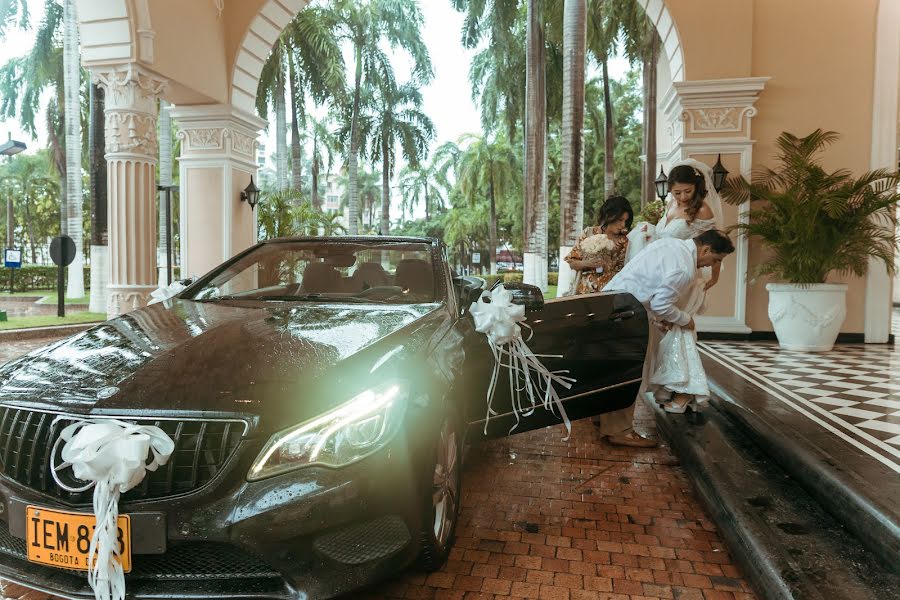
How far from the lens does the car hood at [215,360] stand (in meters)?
1.66

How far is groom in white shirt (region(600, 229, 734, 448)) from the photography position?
351cm

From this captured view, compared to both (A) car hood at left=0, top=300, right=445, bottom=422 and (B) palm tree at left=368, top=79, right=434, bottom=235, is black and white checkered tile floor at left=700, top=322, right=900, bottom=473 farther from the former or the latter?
(B) palm tree at left=368, top=79, right=434, bottom=235

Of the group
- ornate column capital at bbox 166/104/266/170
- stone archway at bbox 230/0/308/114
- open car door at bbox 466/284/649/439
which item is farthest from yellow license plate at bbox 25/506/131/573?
stone archway at bbox 230/0/308/114

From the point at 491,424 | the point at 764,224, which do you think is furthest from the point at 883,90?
the point at 491,424

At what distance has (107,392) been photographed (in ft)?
5.58

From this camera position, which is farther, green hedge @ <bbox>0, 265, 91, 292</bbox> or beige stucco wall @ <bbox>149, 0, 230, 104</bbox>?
green hedge @ <bbox>0, 265, 91, 292</bbox>

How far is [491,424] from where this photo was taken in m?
2.74

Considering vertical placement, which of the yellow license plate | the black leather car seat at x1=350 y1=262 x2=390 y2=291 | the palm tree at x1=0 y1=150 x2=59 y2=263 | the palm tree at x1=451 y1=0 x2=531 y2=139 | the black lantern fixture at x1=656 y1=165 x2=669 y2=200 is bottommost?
the yellow license plate

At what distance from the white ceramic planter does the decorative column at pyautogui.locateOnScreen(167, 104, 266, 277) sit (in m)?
7.96

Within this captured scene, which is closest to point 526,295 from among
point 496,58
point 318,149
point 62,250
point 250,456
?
point 250,456

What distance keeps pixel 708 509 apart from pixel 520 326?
4.01ft

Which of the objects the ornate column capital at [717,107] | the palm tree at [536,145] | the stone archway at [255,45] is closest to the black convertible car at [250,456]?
the ornate column capital at [717,107]

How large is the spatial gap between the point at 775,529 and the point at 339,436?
1.83 m

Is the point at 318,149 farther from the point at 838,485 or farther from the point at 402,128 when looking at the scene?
the point at 838,485
